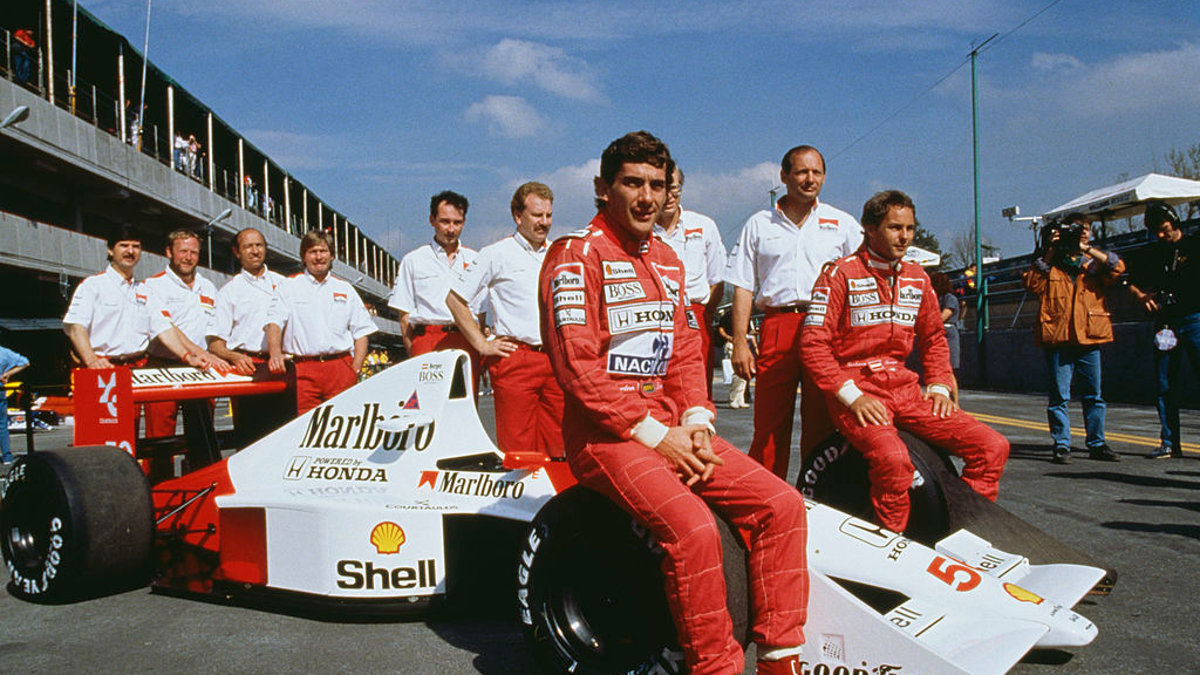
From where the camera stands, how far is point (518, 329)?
5234 mm

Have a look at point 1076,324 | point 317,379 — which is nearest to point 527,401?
point 317,379

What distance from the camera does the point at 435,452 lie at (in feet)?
13.0

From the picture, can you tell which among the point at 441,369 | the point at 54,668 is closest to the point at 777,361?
the point at 441,369

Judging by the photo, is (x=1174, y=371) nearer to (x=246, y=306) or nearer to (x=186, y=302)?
(x=246, y=306)

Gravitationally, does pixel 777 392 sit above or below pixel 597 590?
above

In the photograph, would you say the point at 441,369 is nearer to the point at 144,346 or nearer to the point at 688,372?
the point at 688,372

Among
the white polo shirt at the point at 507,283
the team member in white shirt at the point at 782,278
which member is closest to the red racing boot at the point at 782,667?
the team member in white shirt at the point at 782,278

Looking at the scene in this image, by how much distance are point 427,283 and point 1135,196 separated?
1900 centimetres

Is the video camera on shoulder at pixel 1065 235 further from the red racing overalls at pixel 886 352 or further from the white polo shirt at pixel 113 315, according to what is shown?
the white polo shirt at pixel 113 315

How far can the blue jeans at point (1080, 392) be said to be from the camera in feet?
24.0

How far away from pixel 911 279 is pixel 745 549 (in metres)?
2.13

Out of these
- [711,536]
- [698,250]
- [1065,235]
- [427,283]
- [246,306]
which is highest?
[1065,235]

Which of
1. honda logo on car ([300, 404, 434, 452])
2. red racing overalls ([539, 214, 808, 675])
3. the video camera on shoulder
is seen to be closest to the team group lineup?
red racing overalls ([539, 214, 808, 675])

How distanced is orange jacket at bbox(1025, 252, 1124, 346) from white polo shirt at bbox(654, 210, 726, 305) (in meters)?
3.44
